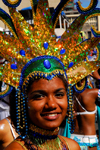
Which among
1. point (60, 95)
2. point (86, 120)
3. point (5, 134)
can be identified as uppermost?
point (60, 95)

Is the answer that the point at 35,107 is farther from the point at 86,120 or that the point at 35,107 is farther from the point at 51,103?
the point at 86,120

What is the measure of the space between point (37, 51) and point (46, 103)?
470mm

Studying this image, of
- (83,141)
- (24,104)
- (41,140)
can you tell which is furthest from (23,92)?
(83,141)

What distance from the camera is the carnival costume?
157cm

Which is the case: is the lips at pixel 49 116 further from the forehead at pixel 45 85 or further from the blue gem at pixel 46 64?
the blue gem at pixel 46 64

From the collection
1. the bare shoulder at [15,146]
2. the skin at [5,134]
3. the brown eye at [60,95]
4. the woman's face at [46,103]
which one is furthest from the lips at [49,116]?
the skin at [5,134]

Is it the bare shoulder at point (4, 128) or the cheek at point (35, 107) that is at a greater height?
the cheek at point (35, 107)

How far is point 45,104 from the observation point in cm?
143

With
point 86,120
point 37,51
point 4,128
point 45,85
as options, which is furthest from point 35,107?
point 86,120

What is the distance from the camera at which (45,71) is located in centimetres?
152

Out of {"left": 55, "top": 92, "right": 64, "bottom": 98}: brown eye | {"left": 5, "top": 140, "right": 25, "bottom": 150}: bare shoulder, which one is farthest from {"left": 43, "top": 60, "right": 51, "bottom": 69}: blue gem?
{"left": 5, "top": 140, "right": 25, "bottom": 150}: bare shoulder

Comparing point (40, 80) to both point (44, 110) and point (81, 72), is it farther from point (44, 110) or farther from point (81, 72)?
point (81, 72)

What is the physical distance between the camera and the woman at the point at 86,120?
3543mm

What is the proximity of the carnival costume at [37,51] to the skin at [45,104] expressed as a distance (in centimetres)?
7
